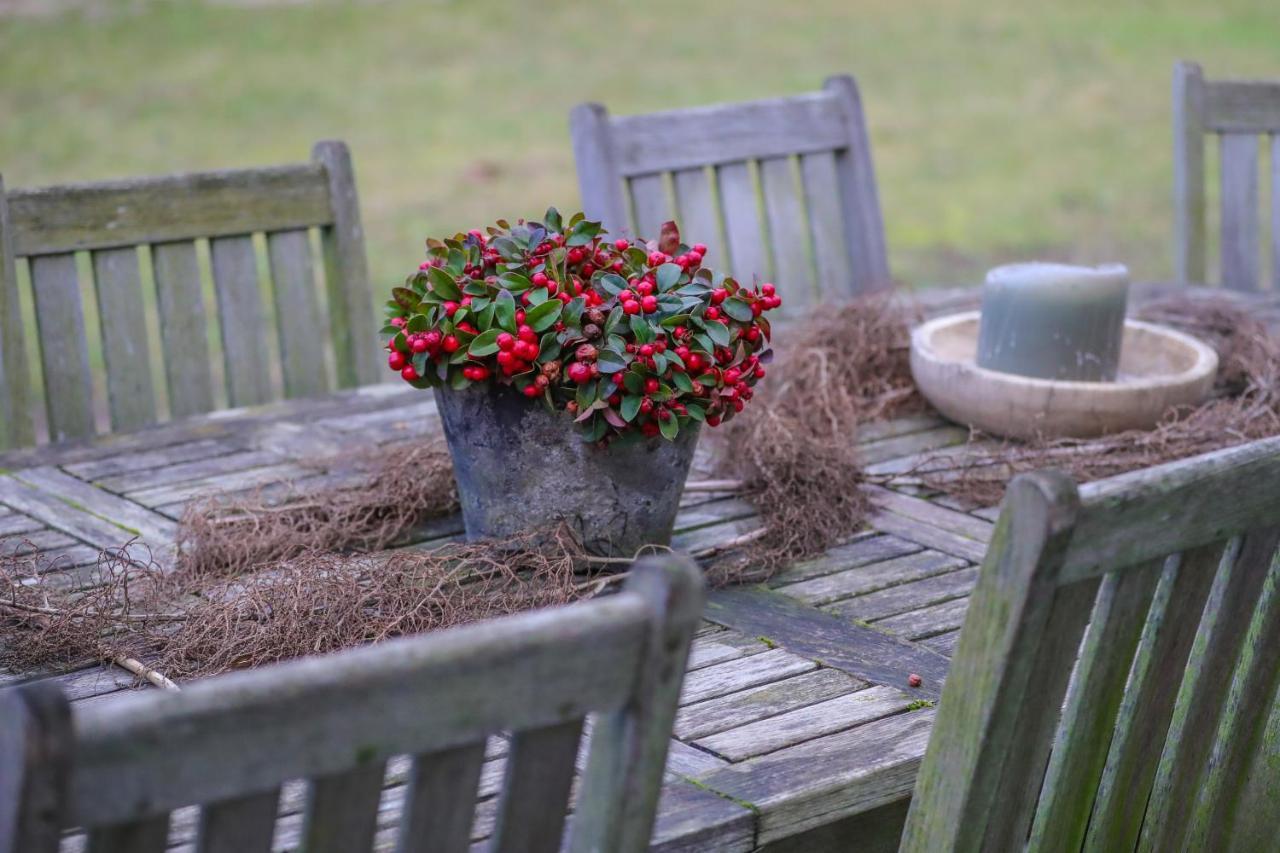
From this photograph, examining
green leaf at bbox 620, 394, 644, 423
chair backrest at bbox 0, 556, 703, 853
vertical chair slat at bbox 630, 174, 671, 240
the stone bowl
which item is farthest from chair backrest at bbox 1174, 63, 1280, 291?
chair backrest at bbox 0, 556, 703, 853

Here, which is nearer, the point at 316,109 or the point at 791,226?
the point at 791,226

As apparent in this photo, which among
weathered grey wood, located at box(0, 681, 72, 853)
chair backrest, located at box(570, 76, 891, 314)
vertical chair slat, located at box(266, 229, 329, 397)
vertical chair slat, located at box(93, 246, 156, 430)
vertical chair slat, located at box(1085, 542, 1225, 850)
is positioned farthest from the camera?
chair backrest, located at box(570, 76, 891, 314)

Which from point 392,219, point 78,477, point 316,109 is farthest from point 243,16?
point 78,477

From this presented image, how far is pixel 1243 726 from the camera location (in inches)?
41.3

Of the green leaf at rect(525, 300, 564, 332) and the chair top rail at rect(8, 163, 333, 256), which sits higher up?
the chair top rail at rect(8, 163, 333, 256)

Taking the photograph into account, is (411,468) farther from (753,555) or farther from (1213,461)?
(1213,461)

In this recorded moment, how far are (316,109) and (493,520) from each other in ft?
23.7

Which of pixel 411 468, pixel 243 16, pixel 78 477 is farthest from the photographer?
pixel 243 16

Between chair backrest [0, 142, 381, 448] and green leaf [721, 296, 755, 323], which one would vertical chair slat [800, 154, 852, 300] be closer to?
chair backrest [0, 142, 381, 448]

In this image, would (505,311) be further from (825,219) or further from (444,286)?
(825,219)

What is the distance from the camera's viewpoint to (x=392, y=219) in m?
6.50

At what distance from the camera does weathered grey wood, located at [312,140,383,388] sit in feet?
7.47

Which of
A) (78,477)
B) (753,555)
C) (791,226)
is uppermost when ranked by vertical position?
(791,226)

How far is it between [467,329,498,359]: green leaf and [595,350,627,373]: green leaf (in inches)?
3.6
